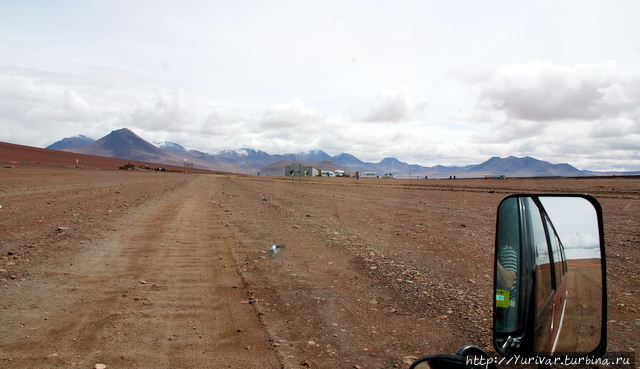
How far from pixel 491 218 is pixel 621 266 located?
7.55 meters

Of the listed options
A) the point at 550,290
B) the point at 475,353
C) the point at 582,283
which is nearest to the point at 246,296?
the point at 475,353

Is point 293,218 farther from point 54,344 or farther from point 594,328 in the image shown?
point 594,328

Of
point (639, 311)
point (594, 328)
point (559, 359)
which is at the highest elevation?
point (594, 328)

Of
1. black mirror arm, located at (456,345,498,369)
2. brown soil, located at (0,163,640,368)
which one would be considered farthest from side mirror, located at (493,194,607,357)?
brown soil, located at (0,163,640,368)

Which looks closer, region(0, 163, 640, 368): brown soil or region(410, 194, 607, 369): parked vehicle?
region(410, 194, 607, 369): parked vehicle

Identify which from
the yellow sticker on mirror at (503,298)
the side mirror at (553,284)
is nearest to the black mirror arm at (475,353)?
the side mirror at (553,284)

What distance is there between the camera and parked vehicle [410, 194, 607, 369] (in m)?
2.37

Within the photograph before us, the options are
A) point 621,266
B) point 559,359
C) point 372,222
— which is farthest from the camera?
point 372,222

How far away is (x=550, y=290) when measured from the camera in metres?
2.46

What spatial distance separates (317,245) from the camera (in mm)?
9086

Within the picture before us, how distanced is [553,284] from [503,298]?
0.96 feet

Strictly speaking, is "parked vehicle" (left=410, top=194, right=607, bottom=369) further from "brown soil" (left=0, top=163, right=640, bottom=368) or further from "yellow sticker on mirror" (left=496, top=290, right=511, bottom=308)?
"brown soil" (left=0, top=163, right=640, bottom=368)

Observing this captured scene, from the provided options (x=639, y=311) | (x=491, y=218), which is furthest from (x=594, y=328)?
(x=491, y=218)

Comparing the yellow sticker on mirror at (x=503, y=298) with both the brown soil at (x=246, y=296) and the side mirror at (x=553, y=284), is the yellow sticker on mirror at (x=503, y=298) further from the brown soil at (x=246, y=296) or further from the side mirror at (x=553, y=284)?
the brown soil at (x=246, y=296)
